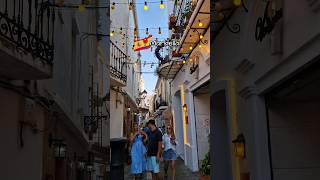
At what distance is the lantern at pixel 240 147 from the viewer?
8.01 metres

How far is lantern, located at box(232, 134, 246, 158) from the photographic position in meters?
8.01

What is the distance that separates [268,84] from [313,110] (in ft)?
2.36

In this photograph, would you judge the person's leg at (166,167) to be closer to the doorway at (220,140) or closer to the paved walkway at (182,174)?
the paved walkway at (182,174)

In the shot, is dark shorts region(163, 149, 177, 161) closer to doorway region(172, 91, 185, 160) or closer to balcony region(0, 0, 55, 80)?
doorway region(172, 91, 185, 160)

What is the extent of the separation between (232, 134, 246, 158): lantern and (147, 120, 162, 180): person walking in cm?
458

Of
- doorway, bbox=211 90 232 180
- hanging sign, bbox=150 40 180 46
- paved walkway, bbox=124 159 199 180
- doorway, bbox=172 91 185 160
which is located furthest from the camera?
hanging sign, bbox=150 40 180 46

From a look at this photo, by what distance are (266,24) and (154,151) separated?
6549 millimetres

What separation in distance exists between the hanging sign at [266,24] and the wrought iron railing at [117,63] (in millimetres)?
17375

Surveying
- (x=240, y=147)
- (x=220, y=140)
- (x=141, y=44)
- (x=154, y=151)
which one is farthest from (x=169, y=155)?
(x=141, y=44)

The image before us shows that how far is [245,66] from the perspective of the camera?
7.84 m

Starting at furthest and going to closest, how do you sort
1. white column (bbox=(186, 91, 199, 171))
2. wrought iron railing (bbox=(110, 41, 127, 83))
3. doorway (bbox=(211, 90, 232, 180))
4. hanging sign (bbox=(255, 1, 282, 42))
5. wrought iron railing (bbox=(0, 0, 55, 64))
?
wrought iron railing (bbox=(110, 41, 127, 83)) < white column (bbox=(186, 91, 199, 171)) < doorway (bbox=(211, 90, 232, 180)) < hanging sign (bbox=(255, 1, 282, 42)) < wrought iron railing (bbox=(0, 0, 55, 64))

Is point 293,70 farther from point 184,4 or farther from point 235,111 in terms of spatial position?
point 184,4

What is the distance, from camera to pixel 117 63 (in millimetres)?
26000

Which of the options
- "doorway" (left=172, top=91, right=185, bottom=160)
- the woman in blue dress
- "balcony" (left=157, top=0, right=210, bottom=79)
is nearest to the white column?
"balcony" (left=157, top=0, right=210, bottom=79)
